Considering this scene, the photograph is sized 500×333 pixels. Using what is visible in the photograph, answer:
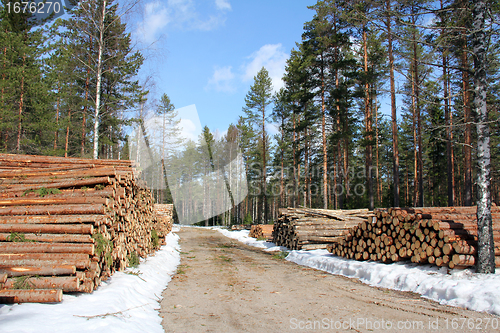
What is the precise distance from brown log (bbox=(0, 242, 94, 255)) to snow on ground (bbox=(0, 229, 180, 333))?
0.70 m

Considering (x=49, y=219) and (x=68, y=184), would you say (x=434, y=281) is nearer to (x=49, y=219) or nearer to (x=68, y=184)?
(x=49, y=219)

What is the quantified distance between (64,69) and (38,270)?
16055 millimetres

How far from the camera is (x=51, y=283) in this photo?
4.06m

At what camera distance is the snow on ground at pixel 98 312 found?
10.6 feet

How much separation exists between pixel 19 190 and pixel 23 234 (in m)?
1.61

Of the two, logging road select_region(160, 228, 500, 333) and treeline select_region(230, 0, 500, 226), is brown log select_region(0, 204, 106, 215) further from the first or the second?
treeline select_region(230, 0, 500, 226)

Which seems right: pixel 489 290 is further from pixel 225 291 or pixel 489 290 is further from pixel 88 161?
pixel 88 161

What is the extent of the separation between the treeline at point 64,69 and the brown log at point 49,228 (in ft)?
26.9

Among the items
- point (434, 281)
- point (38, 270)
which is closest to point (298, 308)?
point (434, 281)

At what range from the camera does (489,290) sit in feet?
16.1

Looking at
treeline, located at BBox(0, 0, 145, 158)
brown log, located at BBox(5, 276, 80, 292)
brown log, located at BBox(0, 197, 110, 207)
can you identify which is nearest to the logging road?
brown log, located at BBox(5, 276, 80, 292)

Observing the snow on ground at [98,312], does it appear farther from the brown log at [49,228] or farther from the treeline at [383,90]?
the treeline at [383,90]

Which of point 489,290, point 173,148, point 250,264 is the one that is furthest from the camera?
point 173,148

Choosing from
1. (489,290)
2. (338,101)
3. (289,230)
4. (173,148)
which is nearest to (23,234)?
(489,290)
